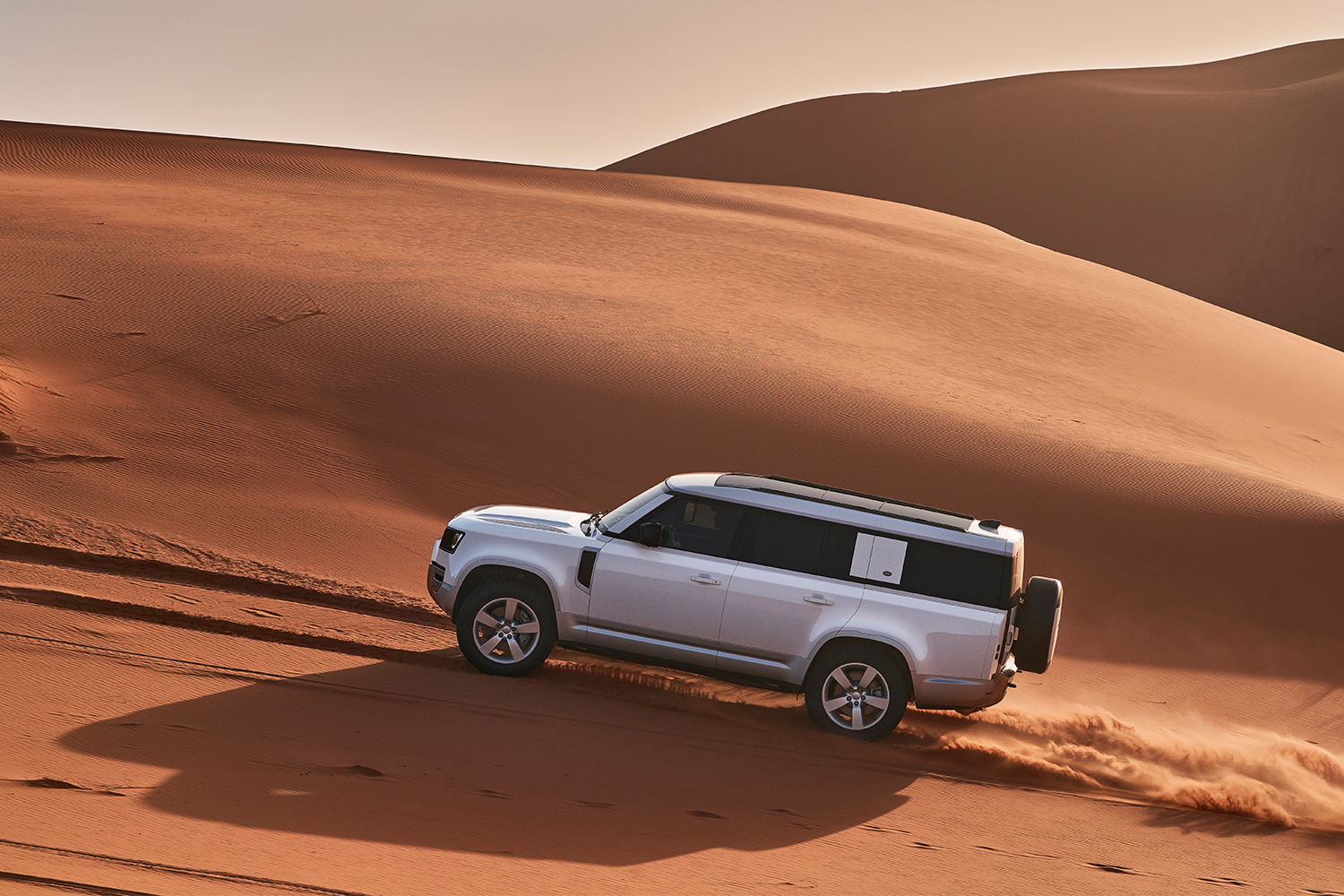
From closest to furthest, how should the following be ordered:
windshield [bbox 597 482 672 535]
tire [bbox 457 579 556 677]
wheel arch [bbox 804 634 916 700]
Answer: wheel arch [bbox 804 634 916 700] → tire [bbox 457 579 556 677] → windshield [bbox 597 482 672 535]

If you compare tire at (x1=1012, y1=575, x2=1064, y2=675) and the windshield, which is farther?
the windshield

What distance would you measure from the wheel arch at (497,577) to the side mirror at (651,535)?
83 cm

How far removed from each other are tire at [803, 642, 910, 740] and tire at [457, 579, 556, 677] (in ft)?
6.63

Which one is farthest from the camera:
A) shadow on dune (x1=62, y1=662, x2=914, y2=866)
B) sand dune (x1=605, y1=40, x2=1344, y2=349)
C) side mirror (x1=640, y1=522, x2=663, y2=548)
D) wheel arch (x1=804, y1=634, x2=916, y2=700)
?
sand dune (x1=605, y1=40, x2=1344, y2=349)

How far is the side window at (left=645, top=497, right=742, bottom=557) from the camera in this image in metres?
8.19

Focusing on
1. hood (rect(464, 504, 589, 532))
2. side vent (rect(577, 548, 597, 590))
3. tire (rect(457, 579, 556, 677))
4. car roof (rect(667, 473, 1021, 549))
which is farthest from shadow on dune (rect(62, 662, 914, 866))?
car roof (rect(667, 473, 1021, 549))

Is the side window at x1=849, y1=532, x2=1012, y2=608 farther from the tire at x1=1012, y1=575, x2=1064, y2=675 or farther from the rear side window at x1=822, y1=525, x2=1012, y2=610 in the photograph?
→ the tire at x1=1012, y1=575, x2=1064, y2=675

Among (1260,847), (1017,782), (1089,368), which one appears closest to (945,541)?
(1017,782)

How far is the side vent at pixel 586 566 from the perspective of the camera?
26.9 feet

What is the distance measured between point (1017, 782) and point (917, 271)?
2010cm

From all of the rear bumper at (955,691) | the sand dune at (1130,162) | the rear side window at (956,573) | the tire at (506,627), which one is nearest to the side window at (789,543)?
the rear side window at (956,573)

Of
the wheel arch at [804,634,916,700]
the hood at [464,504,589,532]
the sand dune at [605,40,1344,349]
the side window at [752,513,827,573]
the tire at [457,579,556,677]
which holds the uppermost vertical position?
the sand dune at [605,40,1344,349]

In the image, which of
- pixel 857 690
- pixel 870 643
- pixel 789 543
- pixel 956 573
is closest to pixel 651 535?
pixel 789 543

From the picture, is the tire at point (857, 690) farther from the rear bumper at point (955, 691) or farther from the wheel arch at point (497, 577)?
the wheel arch at point (497, 577)
